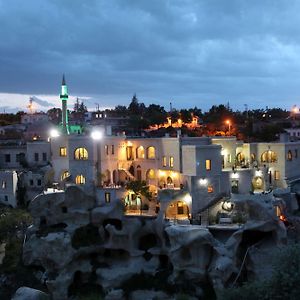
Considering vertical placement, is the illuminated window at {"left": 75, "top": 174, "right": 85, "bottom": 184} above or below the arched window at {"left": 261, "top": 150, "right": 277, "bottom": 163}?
below

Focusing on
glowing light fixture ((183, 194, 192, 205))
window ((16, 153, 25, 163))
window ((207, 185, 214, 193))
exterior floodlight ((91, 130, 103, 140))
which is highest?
exterior floodlight ((91, 130, 103, 140))

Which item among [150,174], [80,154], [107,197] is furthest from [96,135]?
[107,197]

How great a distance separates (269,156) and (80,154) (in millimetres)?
17815

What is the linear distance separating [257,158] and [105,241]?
18585 millimetres

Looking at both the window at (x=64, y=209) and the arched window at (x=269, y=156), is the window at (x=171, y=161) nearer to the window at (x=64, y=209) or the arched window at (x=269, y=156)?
the arched window at (x=269, y=156)

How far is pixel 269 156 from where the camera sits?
47.5 meters

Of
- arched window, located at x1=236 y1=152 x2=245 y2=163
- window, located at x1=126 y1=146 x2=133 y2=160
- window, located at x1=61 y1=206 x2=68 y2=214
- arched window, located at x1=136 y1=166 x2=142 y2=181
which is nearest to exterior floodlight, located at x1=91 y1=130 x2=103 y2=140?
window, located at x1=126 y1=146 x2=133 y2=160

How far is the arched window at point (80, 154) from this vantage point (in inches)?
1710

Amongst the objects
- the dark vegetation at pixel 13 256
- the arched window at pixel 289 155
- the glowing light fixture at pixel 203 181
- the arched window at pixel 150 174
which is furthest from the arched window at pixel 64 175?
the arched window at pixel 289 155

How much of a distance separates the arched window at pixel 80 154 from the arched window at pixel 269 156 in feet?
55.5

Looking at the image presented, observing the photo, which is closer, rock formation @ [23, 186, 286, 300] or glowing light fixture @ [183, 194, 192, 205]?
rock formation @ [23, 186, 286, 300]

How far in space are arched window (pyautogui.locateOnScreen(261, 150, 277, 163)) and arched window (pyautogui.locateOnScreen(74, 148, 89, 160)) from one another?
16925 mm

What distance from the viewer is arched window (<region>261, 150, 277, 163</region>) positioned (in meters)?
47.1

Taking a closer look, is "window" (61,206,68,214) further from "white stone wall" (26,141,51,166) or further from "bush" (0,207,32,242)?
"white stone wall" (26,141,51,166)
